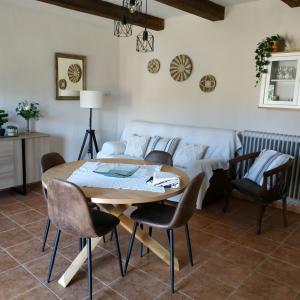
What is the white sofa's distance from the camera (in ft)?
11.9

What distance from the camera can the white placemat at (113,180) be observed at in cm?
219

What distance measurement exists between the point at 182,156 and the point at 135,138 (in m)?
0.87

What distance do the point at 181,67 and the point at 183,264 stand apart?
301 centimetres

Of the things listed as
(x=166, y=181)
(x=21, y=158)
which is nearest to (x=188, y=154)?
(x=166, y=181)

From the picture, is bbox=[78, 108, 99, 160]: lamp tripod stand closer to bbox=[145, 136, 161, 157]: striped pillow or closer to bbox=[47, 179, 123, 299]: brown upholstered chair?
bbox=[145, 136, 161, 157]: striped pillow

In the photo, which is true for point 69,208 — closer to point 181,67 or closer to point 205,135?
point 205,135

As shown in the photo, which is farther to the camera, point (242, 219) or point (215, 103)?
point (215, 103)

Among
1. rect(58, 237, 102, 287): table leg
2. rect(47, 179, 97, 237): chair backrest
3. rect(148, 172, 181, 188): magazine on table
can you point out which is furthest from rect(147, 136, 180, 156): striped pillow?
rect(47, 179, 97, 237): chair backrest

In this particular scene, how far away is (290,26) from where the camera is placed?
3.61m

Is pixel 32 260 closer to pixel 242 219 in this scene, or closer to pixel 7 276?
pixel 7 276

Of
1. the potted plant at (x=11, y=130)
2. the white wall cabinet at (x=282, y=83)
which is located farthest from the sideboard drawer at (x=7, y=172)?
the white wall cabinet at (x=282, y=83)

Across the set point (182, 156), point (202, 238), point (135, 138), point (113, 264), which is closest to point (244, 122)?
point (182, 156)

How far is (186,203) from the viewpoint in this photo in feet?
7.04

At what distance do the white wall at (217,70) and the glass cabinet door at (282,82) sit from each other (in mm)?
188
